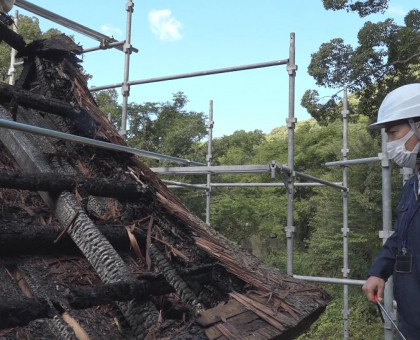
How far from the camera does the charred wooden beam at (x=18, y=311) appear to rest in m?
1.08

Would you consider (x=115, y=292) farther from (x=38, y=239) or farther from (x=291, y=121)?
(x=291, y=121)

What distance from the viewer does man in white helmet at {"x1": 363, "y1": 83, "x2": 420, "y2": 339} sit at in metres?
1.66

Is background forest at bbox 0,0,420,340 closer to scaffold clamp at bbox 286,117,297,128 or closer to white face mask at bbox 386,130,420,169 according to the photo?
scaffold clamp at bbox 286,117,297,128

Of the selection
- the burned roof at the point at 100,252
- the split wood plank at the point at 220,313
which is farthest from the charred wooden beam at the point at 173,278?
the split wood plank at the point at 220,313

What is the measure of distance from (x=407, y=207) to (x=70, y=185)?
1262 millimetres

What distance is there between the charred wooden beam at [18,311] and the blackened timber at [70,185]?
0.52 m

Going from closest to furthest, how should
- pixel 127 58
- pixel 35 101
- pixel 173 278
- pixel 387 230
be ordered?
pixel 173 278 → pixel 35 101 → pixel 387 230 → pixel 127 58

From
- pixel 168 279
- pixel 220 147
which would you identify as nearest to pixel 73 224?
pixel 168 279

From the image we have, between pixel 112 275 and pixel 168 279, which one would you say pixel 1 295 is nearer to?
pixel 112 275

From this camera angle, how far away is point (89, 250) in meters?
1.49

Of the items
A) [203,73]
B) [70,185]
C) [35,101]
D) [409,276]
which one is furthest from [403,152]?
[203,73]

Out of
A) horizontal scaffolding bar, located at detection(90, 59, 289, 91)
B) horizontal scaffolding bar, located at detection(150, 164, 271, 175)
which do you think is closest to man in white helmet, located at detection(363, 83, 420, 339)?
horizontal scaffolding bar, located at detection(150, 164, 271, 175)

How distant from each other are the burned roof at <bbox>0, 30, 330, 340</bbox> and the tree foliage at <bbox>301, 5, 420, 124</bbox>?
8126 mm

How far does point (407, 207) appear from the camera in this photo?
1.76 metres
